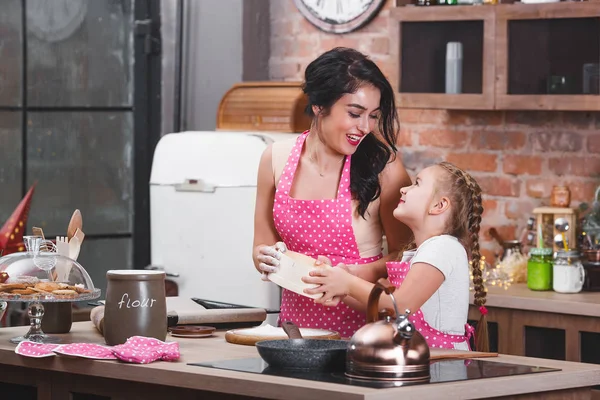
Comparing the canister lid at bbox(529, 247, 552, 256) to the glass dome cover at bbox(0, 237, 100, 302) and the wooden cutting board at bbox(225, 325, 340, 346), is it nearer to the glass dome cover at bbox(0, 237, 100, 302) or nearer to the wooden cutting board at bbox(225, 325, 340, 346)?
the wooden cutting board at bbox(225, 325, 340, 346)

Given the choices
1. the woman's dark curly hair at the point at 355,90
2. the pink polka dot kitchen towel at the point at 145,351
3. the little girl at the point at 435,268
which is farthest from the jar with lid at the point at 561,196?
the pink polka dot kitchen towel at the point at 145,351

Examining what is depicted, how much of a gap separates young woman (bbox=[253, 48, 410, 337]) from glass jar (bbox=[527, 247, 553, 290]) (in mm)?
1050

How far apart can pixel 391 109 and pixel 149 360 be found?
1066 millimetres

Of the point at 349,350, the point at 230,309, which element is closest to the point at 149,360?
the point at 349,350

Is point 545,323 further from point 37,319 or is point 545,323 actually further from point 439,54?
point 37,319

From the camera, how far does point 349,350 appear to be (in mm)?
2248

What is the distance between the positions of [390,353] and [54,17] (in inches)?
133

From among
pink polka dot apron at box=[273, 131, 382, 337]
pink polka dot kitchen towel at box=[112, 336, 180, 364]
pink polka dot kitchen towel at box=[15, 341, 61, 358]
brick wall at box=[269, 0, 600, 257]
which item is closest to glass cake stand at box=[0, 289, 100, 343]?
pink polka dot kitchen towel at box=[15, 341, 61, 358]

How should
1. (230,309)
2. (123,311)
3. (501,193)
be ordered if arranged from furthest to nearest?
1. (501,193)
2. (230,309)
3. (123,311)

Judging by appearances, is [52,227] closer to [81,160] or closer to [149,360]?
[81,160]

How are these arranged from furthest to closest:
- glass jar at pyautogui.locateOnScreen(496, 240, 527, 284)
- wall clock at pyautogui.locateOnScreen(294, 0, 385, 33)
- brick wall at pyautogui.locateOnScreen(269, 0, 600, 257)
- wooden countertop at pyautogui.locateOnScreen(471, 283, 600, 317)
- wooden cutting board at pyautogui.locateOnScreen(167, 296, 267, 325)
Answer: wall clock at pyautogui.locateOnScreen(294, 0, 385, 33) < brick wall at pyautogui.locateOnScreen(269, 0, 600, 257) < glass jar at pyautogui.locateOnScreen(496, 240, 527, 284) < wooden countertop at pyautogui.locateOnScreen(471, 283, 600, 317) < wooden cutting board at pyautogui.locateOnScreen(167, 296, 267, 325)

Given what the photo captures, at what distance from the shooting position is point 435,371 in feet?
7.58

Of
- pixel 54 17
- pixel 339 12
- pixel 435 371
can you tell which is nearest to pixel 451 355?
pixel 435 371

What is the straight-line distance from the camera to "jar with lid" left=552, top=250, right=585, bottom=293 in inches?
160
